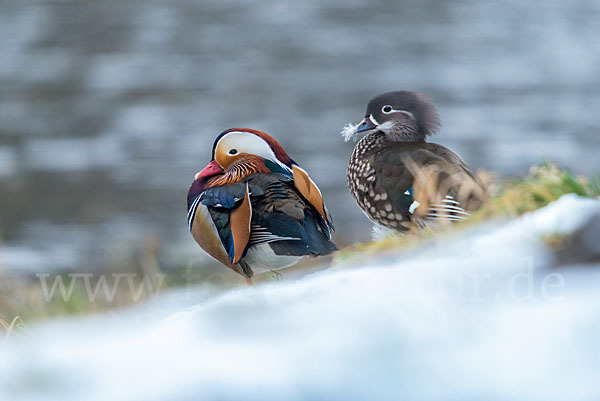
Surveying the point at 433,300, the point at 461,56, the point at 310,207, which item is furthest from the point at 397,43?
the point at 433,300

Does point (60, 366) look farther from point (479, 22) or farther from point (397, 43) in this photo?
point (479, 22)

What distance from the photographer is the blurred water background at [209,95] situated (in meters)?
11.8

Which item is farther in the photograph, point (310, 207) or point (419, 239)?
point (310, 207)

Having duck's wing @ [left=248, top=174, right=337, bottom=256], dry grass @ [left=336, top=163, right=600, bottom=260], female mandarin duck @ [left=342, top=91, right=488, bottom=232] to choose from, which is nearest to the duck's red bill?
duck's wing @ [left=248, top=174, right=337, bottom=256]

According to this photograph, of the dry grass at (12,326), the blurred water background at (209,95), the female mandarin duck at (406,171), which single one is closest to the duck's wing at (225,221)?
the female mandarin duck at (406,171)

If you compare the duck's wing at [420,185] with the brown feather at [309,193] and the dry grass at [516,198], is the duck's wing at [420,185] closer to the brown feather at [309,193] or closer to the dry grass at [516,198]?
the dry grass at [516,198]

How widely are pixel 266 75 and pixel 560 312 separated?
14811 mm

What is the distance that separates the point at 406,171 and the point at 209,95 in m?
12.1

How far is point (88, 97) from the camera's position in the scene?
16078mm

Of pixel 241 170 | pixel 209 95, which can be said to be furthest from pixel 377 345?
pixel 209 95

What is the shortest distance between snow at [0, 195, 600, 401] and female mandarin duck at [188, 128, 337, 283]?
1.03 m

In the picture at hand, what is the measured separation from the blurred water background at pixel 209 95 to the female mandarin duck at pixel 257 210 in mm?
4006

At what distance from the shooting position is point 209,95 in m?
15.6

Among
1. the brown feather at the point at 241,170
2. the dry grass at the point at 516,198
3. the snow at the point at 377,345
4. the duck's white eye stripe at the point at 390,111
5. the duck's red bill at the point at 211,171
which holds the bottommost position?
the snow at the point at 377,345
